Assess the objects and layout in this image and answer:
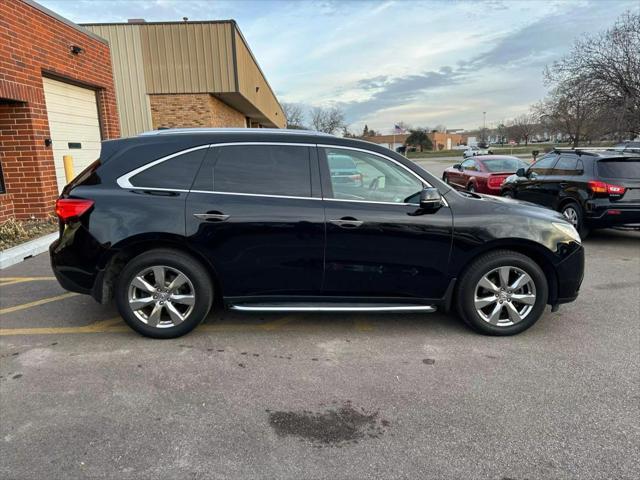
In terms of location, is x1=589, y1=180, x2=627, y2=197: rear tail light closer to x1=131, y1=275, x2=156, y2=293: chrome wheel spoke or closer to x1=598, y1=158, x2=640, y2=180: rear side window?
x1=598, y1=158, x2=640, y2=180: rear side window

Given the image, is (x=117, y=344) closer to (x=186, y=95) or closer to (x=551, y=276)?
(x=551, y=276)

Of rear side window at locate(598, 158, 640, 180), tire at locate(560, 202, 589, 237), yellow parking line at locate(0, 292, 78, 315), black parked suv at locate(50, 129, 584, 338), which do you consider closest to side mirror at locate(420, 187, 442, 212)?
black parked suv at locate(50, 129, 584, 338)

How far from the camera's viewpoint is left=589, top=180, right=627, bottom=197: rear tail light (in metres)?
7.36

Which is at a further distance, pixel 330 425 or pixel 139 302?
pixel 139 302

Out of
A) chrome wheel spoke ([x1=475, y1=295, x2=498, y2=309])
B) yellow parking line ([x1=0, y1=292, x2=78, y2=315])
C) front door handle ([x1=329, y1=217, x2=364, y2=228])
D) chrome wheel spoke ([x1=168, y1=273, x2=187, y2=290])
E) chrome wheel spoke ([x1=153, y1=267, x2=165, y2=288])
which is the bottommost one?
yellow parking line ([x1=0, y1=292, x2=78, y2=315])

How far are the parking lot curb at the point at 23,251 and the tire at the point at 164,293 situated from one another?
12.2 feet

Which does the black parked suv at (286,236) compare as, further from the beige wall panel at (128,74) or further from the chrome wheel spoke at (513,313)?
the beige wall panel at (128,74)

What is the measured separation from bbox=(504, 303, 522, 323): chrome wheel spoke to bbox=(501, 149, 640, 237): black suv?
3615 mm

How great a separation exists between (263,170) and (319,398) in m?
1.95

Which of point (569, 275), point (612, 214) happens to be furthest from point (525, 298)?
point (612, 214)

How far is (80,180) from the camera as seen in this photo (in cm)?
396

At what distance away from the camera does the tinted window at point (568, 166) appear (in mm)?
8008

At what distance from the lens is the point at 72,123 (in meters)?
10.4

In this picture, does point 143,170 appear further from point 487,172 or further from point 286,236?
point 487,172
